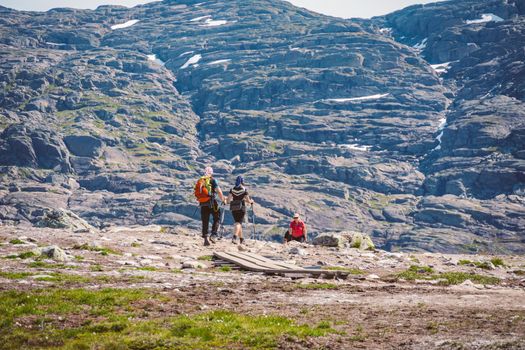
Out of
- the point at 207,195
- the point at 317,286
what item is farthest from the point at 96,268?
the point at 207,195

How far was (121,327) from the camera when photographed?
15.4 m

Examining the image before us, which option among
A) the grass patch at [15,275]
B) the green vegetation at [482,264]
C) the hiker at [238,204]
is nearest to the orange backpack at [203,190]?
the hiker at [238,204]

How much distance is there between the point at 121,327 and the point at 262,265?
1207 cm

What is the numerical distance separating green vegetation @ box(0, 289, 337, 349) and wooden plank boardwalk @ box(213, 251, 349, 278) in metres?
8.29

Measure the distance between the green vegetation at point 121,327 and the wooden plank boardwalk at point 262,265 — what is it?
8287 millimetres

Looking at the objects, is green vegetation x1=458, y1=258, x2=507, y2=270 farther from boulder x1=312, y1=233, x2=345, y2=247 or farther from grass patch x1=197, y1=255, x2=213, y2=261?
grass patch x1=197, y1=255, x2=213, y2=261

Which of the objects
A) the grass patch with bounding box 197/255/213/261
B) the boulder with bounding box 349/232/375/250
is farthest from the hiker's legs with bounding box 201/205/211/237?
the boulder with bounding box 349/232/375/250

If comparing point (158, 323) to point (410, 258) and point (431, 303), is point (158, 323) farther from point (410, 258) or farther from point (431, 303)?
point (410, 258)

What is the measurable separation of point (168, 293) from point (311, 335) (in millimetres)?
6622

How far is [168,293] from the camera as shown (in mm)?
19938

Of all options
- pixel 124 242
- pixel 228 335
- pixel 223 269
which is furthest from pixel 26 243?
pixel 228 335

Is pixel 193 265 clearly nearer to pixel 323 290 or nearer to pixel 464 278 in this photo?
pixel 323 290

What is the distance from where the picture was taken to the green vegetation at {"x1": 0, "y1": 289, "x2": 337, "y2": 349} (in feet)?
46.3

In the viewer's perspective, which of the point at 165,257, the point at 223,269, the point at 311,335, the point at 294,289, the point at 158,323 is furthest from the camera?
the point at 165,257
